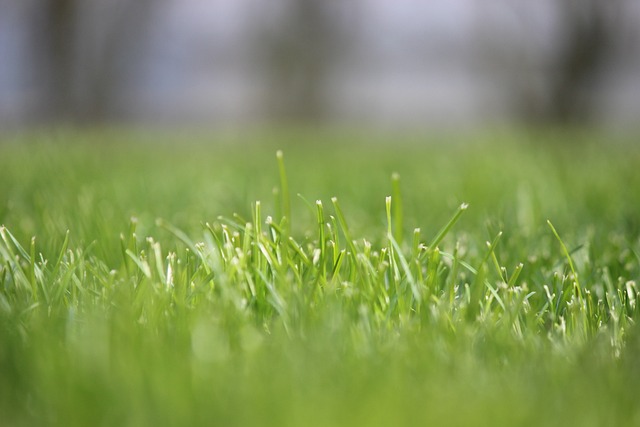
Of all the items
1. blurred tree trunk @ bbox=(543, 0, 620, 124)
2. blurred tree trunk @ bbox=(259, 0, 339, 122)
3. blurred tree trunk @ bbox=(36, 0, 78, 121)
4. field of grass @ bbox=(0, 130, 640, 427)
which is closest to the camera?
field of grass @ bbox=(0, 130, 640, 427)

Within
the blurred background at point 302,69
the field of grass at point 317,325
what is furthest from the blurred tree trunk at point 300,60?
the field of grass at point 317,325

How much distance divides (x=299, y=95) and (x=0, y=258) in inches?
451

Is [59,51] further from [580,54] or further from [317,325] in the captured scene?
[317,325]

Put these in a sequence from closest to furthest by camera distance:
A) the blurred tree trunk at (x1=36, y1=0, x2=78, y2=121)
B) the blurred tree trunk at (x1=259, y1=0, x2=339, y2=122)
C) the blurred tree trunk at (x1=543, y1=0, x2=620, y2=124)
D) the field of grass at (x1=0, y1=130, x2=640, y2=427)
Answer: the field of grass at (x1=0, y1=130, x2=640, y2=427) → the blurred tree trunk at (x1=543, y1=0, x2=620, y2=124) → the blurred tree trunk at (x1=36, y1=0, x2=78, y2=121) → the blurred tree trunk at (x1=259, y1=0, x2=339, y2=122)

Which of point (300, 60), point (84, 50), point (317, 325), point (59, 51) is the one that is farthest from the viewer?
point (300, 60)

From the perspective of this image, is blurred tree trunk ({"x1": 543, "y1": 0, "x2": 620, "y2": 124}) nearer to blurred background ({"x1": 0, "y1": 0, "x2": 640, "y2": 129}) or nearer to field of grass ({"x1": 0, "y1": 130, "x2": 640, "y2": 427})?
blurred background ({"x1": 0, "y1": 0, "x2": 640, "y2": 129})

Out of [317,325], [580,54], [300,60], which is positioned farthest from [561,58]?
[317,325]

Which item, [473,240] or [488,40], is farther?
[488,40]

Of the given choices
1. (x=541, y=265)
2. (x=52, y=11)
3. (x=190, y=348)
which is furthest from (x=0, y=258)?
(x=52, y=11)

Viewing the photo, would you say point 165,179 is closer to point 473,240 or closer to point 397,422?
point 473,240

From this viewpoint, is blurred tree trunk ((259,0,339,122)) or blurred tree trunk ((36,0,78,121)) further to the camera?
blurred tree trunk ((259,0,339,122))

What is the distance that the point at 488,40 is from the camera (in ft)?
29.2

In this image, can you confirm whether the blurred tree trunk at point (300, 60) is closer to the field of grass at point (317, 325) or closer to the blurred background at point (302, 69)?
the blurred background at point (302, 69)

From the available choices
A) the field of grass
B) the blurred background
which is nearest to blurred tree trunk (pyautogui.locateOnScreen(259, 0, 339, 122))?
the blurred background
